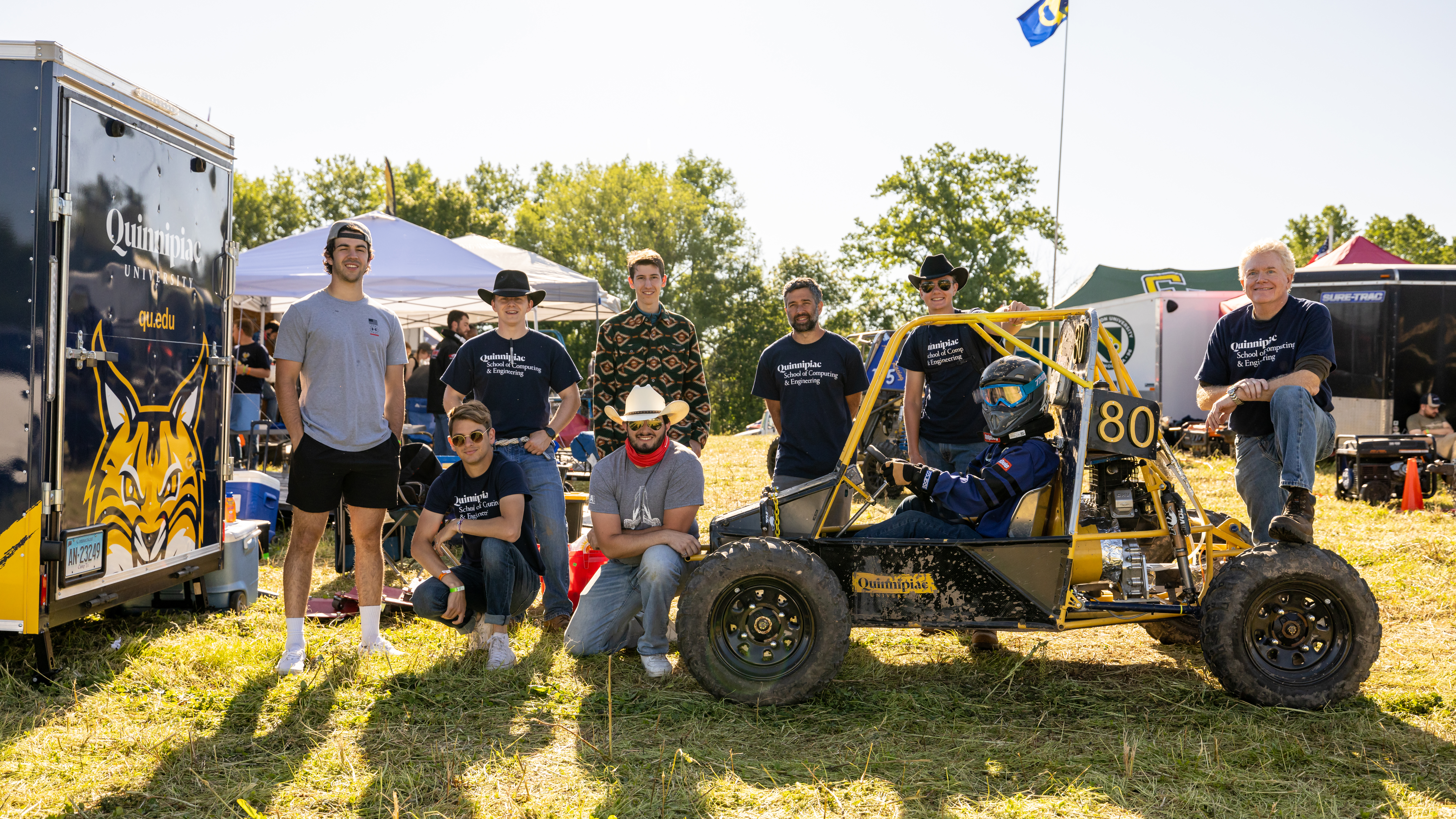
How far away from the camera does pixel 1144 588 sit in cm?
417

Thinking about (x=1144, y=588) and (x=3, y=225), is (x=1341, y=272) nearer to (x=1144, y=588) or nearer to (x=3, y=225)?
(x=1144, y=588)

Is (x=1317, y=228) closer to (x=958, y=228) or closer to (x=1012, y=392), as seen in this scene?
(x=958, y=228)

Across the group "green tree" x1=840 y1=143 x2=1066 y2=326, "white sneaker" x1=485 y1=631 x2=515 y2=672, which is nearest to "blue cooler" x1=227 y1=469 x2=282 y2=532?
"white sneaker" x1=485 y1=631 x2=515 y2=672

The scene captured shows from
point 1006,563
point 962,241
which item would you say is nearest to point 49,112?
point 1006,563

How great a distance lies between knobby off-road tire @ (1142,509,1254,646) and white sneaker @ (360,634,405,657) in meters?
3.52

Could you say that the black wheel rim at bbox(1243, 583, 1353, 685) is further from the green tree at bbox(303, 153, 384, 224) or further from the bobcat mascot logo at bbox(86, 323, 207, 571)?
the green tree at bbox(303, 153, 384, 224)

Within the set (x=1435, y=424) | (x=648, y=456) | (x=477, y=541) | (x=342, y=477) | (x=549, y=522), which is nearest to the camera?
(x=342, y=477)

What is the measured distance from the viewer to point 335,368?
4562 mm

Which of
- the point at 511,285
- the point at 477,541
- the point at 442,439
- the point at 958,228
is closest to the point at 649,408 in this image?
the point at 477,541

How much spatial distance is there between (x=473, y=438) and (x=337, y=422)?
63 cm

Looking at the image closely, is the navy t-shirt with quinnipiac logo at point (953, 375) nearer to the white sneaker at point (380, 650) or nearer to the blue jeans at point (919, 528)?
the blue jeans at point (919, 528)

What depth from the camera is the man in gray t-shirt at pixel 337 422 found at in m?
4.54

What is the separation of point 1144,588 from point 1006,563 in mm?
656

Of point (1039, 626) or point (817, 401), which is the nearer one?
point (1039, 626)
